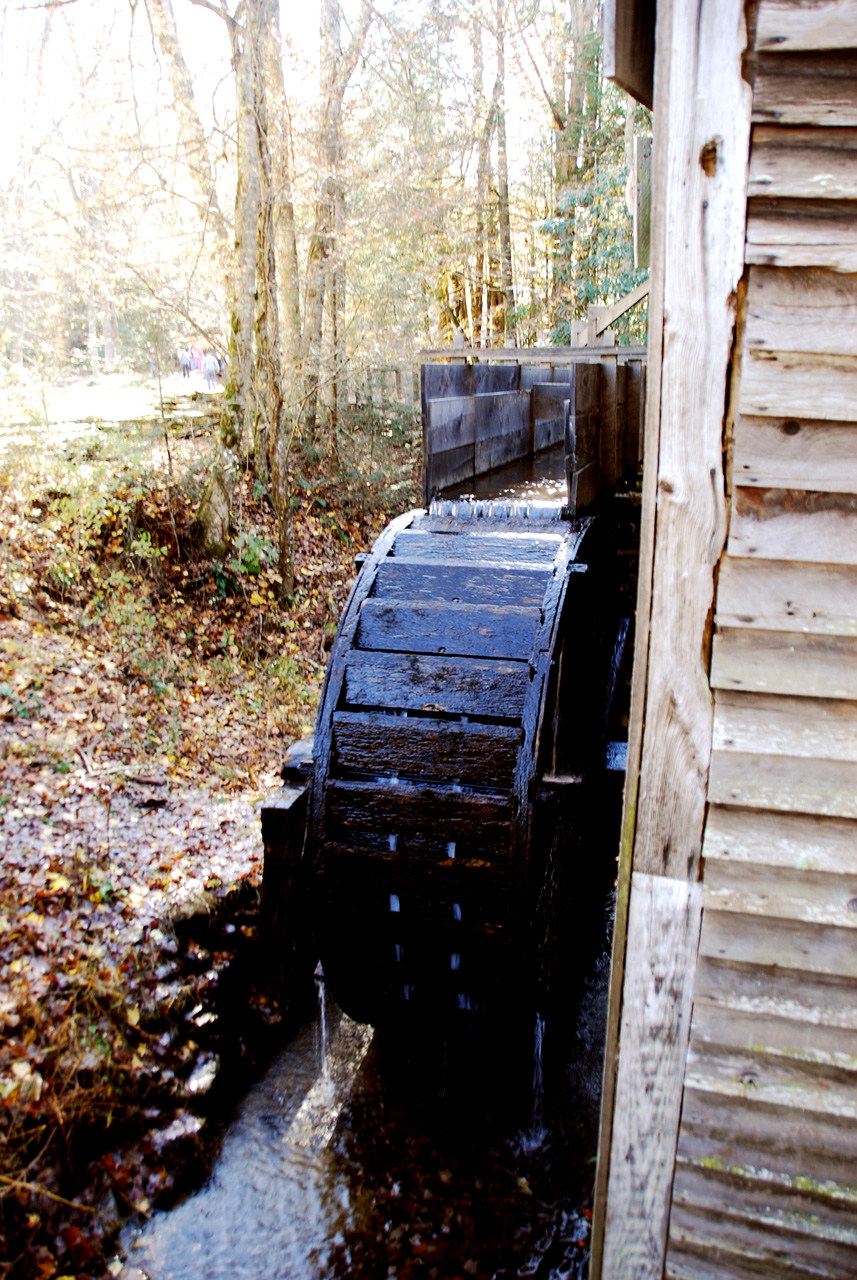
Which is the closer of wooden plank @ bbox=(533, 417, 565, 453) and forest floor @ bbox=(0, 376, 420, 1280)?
forest floor @ bbox=(0, 376, 420, 1280)

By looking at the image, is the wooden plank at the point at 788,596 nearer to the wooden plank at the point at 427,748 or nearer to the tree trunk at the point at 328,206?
the wooden plank at the point at 427,748

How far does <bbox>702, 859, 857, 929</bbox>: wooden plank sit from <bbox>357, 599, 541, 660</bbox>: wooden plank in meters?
1.95

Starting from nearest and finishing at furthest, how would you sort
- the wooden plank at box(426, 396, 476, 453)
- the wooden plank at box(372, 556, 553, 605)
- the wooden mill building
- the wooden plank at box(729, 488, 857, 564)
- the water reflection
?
the wooden mill building, the wooden plank at box(729, 488, 857, 564), the water reflection, the wooden plank at box(372, 556, 553, 605), the wooden plank at box(426, 396, 476, 453)

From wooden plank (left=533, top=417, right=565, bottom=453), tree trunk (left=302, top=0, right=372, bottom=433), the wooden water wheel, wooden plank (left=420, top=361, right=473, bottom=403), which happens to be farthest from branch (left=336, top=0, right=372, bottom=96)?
the wooden water wheel

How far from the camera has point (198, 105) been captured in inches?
370

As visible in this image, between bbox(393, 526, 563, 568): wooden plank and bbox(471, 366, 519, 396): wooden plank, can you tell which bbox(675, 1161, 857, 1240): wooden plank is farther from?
bbox(471, 366, 519, 396): wooden plank

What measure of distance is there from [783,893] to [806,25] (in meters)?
1.80

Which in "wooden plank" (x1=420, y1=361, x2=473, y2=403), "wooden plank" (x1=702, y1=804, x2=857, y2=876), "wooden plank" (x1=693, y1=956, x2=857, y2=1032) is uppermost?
"wooden plank" (x1=420, y1=361, x2=473, y2=403)

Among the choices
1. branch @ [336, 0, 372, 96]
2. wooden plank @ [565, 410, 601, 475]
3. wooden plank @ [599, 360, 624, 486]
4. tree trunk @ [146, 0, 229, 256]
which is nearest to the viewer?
wooden plank @ [565, 410, 601, 475]

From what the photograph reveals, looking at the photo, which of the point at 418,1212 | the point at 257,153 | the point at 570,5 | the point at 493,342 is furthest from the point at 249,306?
the point at 570,5

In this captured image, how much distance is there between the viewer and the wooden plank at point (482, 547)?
434cm

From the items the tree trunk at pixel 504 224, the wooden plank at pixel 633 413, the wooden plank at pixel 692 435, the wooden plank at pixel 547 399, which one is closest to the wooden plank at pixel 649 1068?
the wooden plank at pixel 692 435

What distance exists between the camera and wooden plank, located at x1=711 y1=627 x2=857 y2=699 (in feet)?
6.15

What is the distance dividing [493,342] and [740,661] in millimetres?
17045
